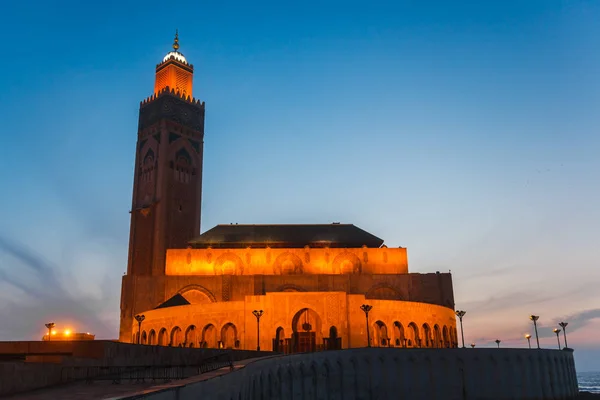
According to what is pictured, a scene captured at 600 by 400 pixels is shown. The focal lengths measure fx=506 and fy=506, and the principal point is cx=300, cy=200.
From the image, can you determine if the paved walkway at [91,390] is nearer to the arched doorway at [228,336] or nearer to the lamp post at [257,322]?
the lamp post at [257,322]

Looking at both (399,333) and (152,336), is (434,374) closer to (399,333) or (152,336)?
(399,333)

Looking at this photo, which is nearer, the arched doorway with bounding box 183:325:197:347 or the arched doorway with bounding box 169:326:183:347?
the arched doorway with bounding box 183:325:197:347

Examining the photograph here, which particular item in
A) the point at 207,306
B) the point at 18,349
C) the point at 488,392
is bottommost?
the point at 488,392

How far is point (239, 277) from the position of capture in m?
56.9

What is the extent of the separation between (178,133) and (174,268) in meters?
22.2

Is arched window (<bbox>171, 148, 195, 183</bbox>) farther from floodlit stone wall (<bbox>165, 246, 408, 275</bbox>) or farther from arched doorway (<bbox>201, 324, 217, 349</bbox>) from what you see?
arched doorway (<bbox>201, 324, 217, 349</bbox>)

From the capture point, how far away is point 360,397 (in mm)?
36969

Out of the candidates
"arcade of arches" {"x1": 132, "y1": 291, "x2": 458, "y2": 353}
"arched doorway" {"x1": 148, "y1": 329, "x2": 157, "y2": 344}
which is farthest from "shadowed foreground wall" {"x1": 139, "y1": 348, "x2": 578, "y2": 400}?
"arched doorway" {"x1": 148, "y1": 329, "x2": 157, "y2": 344}

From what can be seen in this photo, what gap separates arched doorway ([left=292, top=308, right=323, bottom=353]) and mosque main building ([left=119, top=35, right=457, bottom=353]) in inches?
3.8

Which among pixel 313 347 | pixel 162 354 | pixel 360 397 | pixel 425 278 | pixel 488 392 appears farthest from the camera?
pixel 425 278

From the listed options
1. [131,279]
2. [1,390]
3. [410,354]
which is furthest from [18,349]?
[131,279]

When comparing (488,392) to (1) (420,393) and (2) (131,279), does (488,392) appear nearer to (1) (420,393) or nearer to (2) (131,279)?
(1) (420,393)

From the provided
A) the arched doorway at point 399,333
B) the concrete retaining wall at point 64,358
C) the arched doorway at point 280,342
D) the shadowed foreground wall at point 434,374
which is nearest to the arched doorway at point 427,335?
the arched doorway at point 399,333

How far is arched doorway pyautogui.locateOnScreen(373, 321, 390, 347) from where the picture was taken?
4834 centimetres
